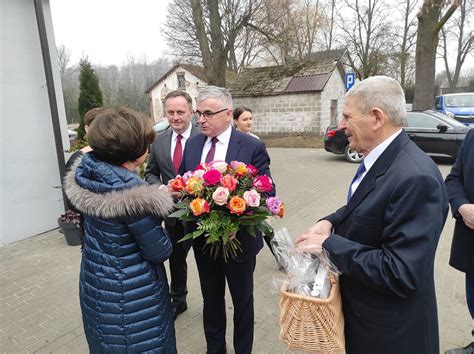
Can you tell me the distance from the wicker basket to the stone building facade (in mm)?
17220

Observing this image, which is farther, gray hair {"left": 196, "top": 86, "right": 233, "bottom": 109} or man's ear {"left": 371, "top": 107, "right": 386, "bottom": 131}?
gray hair {"left": 196, "top": 86, "right": 233, "bottom": 109}

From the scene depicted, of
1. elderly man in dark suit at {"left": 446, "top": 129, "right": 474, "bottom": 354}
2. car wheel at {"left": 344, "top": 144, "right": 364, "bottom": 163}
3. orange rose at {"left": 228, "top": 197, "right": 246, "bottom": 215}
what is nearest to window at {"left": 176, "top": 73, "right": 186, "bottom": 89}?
car wheel at {"left": 344, "top": 144, "right": 364, "bottom": 163}

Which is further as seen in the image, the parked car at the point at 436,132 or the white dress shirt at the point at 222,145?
the parked car at the point at 436,132

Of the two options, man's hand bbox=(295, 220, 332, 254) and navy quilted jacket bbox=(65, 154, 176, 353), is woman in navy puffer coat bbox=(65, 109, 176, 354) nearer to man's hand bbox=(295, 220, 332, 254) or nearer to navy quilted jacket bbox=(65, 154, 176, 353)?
navy quilted jacket bbox=(65, 154, 176, 353)

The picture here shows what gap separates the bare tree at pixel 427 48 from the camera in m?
13.7

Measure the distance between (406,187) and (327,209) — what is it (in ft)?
18.4

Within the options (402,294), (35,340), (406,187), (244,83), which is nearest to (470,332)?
(402,294)

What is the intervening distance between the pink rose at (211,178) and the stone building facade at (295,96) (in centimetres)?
1676

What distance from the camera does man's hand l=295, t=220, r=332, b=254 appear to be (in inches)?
63.9

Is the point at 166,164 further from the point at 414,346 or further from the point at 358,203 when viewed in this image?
the point at 414,346

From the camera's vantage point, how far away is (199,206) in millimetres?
1854

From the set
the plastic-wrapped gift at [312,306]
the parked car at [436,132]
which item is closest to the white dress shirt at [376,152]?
the plastic-wrapped gift at [312,306]

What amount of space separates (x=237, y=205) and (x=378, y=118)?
2.65ft

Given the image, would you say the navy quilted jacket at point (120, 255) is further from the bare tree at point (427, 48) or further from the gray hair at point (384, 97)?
the bare tree at point (427, 48)
